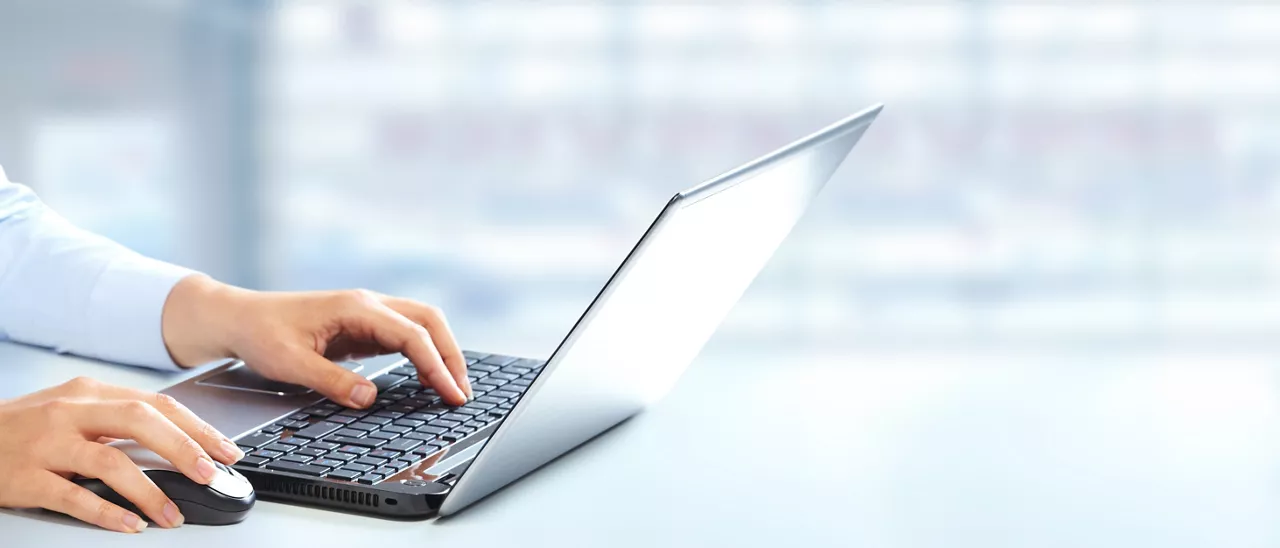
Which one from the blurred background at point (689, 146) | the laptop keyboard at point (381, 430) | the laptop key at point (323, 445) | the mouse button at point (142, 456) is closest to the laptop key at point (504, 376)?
the laptop keyboard at point (381, 430)

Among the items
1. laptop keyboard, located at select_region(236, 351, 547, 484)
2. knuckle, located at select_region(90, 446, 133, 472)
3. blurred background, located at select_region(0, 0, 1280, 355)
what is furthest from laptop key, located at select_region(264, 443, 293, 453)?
blurred background, located at select_region(0, 0, 1280, 355)

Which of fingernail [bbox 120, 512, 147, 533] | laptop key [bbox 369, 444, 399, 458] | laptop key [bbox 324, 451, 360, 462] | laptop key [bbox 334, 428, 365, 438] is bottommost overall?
fingernail [bbox 120, 512, 147, 533]

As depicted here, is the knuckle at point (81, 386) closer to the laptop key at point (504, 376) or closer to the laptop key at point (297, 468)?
the laptop key at point (297, 468)

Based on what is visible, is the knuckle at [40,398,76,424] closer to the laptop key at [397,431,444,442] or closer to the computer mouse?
the computer mouse

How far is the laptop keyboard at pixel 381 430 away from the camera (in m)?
0.77

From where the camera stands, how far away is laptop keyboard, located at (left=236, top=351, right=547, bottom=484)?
30.2 inches

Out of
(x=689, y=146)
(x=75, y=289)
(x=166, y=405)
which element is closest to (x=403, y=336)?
(x=166, y=405)

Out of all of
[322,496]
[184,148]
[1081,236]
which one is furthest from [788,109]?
[322,496]

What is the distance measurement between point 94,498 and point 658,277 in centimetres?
33

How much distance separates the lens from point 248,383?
979mm

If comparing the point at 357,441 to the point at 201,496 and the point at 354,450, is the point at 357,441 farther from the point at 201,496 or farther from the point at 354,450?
the point at 201,496

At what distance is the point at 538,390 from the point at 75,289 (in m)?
0.60

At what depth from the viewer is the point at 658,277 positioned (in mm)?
742

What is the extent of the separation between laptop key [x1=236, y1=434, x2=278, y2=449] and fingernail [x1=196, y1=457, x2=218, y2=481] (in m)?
0.09
